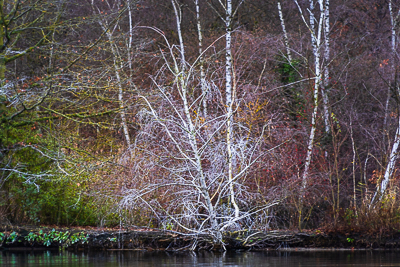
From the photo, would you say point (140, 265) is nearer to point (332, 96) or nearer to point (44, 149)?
point (44, 149)

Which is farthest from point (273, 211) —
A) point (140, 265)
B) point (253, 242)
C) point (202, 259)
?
point (140, 265)

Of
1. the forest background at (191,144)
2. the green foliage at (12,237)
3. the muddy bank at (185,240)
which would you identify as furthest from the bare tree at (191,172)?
the green foliage at (12,237)

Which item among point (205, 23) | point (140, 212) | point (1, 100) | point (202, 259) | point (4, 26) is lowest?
point (202, 259)

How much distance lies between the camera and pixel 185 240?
1376 centimetres

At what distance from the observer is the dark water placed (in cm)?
1045

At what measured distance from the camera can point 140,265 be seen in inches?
407

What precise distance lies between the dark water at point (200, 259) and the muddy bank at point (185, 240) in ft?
1.93

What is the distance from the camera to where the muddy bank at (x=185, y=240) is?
1342 cm

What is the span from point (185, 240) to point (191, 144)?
2.40m

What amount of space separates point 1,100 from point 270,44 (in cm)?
973

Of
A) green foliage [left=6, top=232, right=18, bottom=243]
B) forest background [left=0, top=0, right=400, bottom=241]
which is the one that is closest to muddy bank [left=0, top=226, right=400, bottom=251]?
green foliage [left=6, top=232, right=18, bottom=243]

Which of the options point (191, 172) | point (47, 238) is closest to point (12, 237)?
point (47, 238)

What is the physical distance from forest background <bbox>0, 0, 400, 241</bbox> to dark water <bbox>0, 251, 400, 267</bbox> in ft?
3.25

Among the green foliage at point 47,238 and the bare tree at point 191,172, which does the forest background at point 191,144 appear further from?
the green foliage at point 47,238
